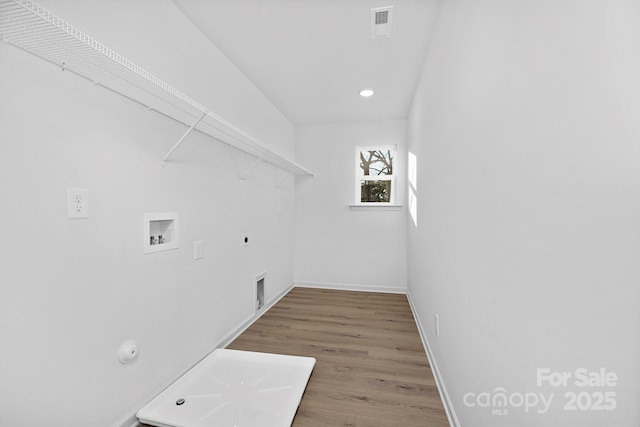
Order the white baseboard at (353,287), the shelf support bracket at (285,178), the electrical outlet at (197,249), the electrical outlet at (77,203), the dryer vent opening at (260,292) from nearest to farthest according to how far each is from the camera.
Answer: the electrical outlet at (77,203), the electrical outlet at (197,249), the dryer vent opening at (260,292), the shelf support bracket at (285,178), the white baseboard at (353,287)

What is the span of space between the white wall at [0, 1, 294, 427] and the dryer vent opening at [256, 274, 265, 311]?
0.73m

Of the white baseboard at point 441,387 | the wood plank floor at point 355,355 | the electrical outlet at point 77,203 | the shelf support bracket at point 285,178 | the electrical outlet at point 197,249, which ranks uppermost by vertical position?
the shelf support bracket at point 285,178

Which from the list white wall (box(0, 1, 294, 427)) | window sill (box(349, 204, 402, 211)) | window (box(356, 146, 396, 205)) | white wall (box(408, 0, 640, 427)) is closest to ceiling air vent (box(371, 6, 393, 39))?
white wall (box(408, 0, 640, 427))

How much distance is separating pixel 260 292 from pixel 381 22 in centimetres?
273

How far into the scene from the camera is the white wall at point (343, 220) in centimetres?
392

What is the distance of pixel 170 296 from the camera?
67.0 inches

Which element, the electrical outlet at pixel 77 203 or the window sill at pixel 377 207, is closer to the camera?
the electrical outlet at pixel 77 203

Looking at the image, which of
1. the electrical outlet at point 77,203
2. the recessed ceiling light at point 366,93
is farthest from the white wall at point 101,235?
the recessed ceiling light at point 366,93

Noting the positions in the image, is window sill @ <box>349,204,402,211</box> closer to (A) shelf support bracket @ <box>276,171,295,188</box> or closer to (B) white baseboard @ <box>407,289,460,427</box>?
(A) shelf support bracket @ <box>276,171,295,188</box>

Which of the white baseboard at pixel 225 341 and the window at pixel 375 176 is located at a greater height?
the window at pixel 375 176

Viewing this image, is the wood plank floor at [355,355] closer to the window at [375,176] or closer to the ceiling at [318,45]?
the window at [375,176]

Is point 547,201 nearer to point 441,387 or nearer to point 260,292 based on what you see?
point 441,387

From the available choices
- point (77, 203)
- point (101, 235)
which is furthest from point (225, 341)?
point (77, 203)

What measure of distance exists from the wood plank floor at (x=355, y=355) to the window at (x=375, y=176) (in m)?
1.44
